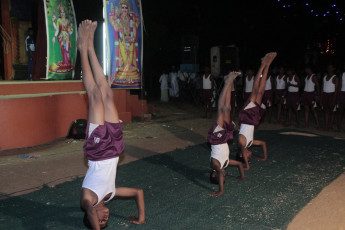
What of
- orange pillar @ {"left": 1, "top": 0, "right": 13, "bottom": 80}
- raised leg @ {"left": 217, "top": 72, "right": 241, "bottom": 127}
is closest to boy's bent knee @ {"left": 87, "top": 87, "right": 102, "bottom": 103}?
raised leg @ {"left": 217, "top": 72, "right": 241, "bottom": 127}

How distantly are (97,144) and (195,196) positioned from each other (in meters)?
1.95

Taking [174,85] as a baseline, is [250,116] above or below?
below

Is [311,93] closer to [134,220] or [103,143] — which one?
[134,220]

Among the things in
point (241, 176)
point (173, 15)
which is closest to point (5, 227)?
point (241, 176)

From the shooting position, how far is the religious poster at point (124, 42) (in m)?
10.2

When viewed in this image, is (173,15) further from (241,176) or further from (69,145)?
(241,176)

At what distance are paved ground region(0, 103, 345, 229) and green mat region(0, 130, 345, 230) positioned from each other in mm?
218

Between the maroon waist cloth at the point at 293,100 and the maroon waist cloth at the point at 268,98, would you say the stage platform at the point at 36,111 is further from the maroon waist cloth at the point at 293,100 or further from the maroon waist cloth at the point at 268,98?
the maroon waist cloth at the point at 293,100

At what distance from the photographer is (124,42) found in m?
10.5

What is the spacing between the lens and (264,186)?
5773 mm

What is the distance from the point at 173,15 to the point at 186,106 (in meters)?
Answer: 13.2

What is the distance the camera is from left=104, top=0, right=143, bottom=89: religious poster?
33.4 ft

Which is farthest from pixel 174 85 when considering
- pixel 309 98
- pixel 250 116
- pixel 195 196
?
pixel 195 196

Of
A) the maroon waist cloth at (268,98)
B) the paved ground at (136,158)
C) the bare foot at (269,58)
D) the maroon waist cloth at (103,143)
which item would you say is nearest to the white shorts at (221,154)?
the paved ground at (136,158)
